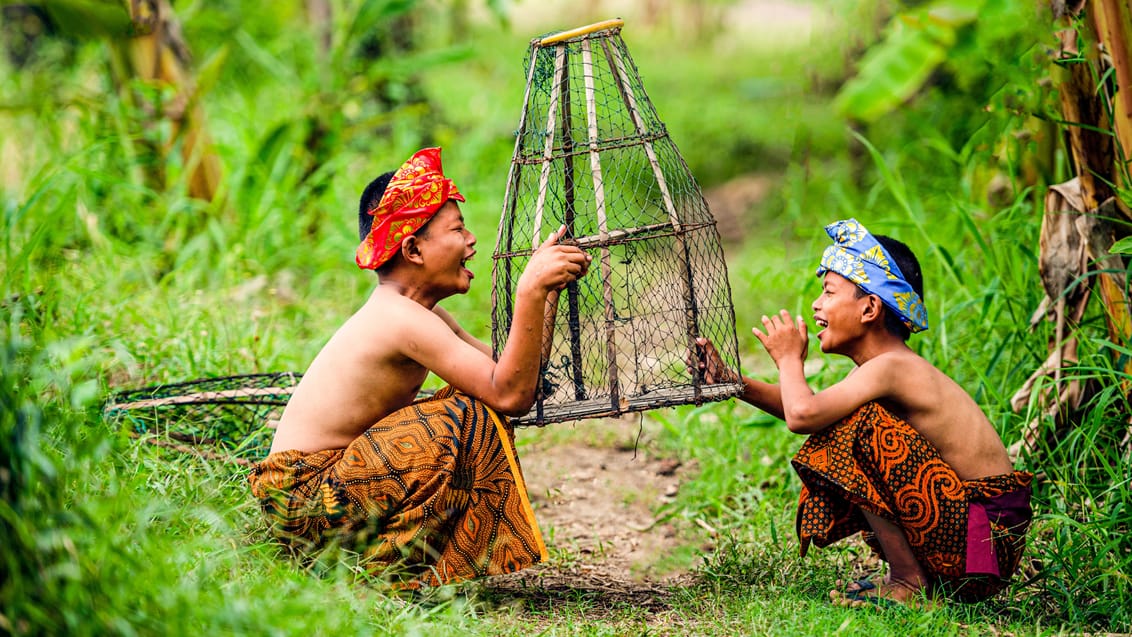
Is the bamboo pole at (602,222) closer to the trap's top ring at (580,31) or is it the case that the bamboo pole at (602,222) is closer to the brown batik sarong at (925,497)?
the trap's top ring at (580,31)

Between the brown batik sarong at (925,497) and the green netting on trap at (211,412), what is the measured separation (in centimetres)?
183

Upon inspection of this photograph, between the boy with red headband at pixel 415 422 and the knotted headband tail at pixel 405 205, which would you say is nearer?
the boy with red headband at pixel 415 422

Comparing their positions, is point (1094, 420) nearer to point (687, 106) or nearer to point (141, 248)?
point (141, 248)

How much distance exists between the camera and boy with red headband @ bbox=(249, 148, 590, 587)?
2906 millimetres

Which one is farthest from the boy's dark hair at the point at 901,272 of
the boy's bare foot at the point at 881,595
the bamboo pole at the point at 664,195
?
the boy's bare foot at the point at 881,595

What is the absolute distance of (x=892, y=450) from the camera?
115 inches

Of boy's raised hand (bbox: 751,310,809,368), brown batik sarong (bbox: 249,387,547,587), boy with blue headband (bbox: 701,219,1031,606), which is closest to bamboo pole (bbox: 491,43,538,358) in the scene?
brown batik sarong (bbox: 249,387,547,587)

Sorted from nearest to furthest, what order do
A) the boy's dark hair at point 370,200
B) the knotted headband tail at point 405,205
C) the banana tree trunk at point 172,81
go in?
Answer: 1. the knotted headband tail at point 405,205
2. the boy's dark hair at point 370,200
3. the banana tree trunk at point 172,81

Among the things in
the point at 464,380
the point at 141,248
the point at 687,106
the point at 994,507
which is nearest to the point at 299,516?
the point at 464,380

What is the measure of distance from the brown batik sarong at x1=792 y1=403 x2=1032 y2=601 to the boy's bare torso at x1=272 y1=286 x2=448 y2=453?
119 cm

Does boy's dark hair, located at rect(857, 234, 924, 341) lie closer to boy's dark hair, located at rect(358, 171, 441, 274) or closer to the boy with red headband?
the boy with red headband

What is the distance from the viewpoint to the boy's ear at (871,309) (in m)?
3.06

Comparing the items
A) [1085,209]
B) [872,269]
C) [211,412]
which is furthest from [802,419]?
[211,412]

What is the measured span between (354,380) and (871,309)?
153cm
